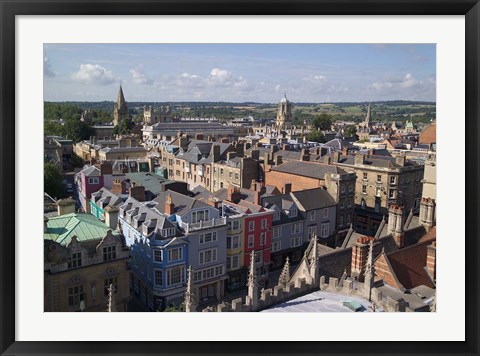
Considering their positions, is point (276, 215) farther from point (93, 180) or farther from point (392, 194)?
point (392, 194)

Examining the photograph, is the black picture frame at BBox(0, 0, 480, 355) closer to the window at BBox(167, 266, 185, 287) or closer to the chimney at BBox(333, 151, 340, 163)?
the window at BBox(167, 266, 185, 287)

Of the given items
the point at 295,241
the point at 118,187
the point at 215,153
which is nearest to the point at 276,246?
the point at 295,241

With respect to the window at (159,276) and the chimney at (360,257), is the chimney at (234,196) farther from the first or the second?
the chimney at (360,257)

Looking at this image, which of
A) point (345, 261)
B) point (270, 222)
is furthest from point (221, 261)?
point (345, 261)

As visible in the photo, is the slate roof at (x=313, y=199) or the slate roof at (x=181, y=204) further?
the slate roof at (x=313, y=199)

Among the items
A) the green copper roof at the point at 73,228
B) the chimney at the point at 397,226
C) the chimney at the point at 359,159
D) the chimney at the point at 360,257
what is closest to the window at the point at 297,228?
the chimney at the point at 397,226

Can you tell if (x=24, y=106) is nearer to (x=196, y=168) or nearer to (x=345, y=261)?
(x=345, y=261)
